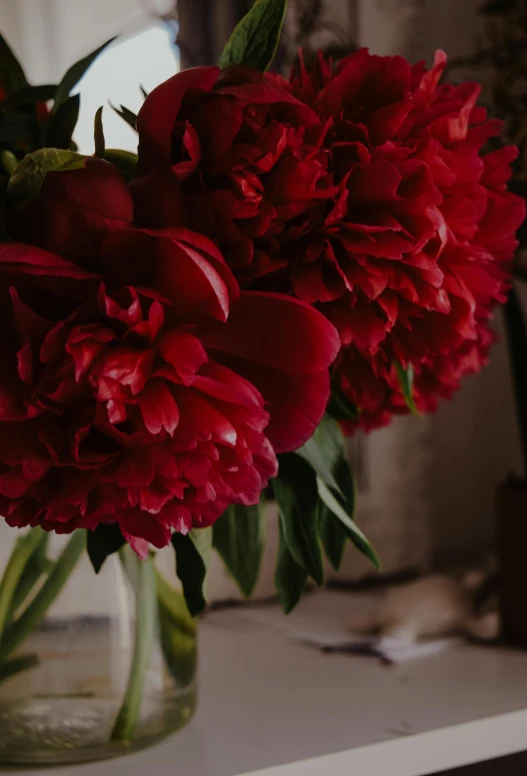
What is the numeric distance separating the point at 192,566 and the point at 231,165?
178mm

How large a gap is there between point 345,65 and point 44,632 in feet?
1.04

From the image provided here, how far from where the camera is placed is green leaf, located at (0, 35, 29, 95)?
1.50ft

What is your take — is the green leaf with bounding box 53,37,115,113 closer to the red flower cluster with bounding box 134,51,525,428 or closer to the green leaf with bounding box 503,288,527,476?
the red flower cluster with bounding box 134,51,525,428

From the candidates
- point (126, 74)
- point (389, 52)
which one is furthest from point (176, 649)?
point (389, 52)

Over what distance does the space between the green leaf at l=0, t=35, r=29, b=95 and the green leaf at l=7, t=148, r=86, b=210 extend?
0.13 metres

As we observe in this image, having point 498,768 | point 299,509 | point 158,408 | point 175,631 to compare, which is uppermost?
point 158,408

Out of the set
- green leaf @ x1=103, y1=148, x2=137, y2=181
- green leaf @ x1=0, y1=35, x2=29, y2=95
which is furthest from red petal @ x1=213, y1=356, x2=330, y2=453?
green leaf @ x1=0, y1=35, x2=29, y2=95

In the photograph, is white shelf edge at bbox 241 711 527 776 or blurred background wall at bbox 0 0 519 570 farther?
blurred background wall at bbox 0 0 519 570

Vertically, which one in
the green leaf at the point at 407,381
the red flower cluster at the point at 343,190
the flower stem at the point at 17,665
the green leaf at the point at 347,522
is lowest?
the flower stem at the point at 17,665

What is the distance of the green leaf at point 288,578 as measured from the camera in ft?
1.46

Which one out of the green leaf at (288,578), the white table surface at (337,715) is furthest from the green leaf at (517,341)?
the green leaf at (288,578)

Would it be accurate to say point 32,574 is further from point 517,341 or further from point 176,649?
point 517,341

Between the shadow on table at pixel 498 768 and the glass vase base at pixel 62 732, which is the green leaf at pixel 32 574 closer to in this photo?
the glass vase base at pixel 62 732

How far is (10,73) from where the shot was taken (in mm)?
458
